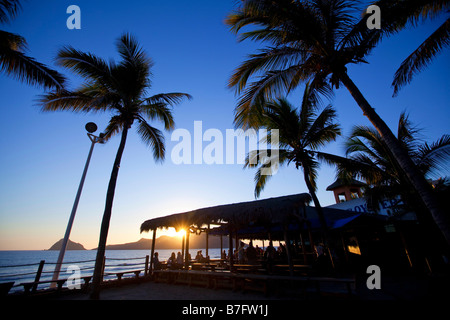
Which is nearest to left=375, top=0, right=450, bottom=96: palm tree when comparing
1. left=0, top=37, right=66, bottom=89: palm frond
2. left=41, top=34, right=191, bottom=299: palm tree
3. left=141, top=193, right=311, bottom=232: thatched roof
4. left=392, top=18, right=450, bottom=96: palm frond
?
left=392, top=18, right=450, bottom=96: palm frond

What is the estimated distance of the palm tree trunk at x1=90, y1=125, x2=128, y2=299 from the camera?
6.23 m

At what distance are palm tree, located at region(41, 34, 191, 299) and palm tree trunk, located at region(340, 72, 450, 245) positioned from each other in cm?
653

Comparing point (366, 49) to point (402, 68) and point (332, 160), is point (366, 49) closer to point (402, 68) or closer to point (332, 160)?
point (402, 68)

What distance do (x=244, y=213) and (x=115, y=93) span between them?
6866 millimetres

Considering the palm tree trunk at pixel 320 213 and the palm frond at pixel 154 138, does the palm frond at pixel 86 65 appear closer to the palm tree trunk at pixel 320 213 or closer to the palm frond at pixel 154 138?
the palm frond at pixel 154 138

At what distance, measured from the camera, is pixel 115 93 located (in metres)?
7.98

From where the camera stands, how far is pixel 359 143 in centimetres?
1005

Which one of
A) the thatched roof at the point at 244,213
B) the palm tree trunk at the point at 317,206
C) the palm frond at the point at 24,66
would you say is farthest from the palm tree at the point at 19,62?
the palm tree trunk at the point at 317,206

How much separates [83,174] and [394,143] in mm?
11371

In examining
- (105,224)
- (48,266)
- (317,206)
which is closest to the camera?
(105,224)

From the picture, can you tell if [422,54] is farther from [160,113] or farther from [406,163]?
[160,113]

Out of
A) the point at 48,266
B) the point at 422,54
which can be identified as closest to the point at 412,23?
the point at 422,54
